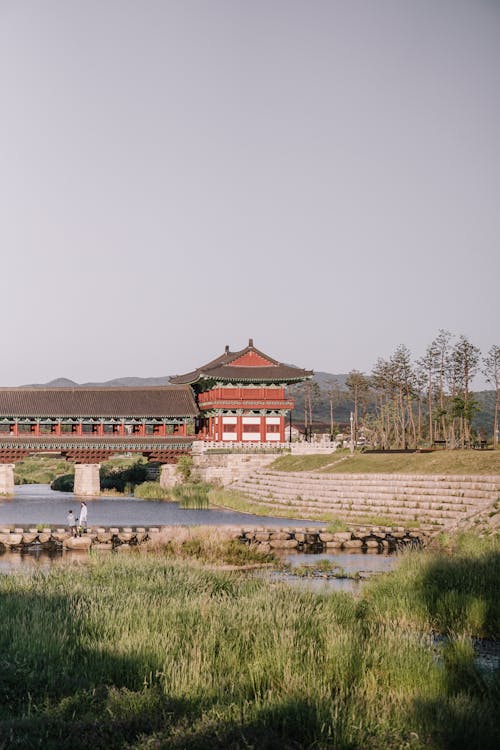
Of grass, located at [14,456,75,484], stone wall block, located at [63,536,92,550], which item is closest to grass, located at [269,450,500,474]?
stone wall block, located at [63,536,92,550]

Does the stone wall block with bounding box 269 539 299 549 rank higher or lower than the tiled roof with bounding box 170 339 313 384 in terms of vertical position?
lower

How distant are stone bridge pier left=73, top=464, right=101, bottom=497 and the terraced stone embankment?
2129 cm

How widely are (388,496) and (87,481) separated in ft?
129

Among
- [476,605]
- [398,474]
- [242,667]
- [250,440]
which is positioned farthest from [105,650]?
[250,440]

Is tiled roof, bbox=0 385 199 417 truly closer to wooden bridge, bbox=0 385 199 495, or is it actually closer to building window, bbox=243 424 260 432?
wooden bridge, bbox=0 385 199 495

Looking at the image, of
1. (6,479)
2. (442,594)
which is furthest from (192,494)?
(442,594)

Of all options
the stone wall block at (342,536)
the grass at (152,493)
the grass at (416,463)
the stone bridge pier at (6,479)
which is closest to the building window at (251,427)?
the grass at (152,493)

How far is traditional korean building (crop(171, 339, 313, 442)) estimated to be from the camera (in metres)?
85.8

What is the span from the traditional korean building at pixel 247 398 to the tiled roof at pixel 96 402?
2.91m

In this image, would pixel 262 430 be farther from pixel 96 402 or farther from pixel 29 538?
pixel 29 538

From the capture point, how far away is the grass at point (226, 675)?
12.2 m

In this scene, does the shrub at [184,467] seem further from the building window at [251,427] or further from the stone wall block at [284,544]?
the stone wall block at [284,544]

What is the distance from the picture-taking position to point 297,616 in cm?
1747

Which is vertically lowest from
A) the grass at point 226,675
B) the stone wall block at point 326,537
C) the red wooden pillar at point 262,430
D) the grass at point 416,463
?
the stone wall block at point 326,537
